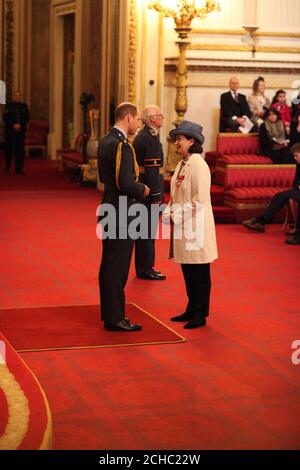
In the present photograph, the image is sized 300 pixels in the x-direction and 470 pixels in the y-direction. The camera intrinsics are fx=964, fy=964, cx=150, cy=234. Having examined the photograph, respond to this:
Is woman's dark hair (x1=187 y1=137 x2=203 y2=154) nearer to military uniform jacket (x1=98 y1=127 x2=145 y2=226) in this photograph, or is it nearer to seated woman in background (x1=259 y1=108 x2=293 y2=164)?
military uniform jacket (x1=98 y1=127 x2=145 y2=226)

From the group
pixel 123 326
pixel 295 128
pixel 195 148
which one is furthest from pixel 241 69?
pixel 123 326

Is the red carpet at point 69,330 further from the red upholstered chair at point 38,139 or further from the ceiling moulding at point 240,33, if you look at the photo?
the red upholstered chair at point 38,139

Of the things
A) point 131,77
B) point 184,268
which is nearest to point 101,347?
point 184,268

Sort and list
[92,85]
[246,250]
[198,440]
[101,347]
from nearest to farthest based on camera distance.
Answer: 1. [198,440]
2. [101,347]
3. [246,250]
4. [92,85]

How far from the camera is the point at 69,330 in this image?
297 inches

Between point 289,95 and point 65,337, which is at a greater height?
point 289,95

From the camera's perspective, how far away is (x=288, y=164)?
585 inches

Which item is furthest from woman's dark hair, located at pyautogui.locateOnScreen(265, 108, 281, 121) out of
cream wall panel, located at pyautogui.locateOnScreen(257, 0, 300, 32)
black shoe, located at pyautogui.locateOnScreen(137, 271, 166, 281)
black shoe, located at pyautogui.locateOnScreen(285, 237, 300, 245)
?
black shoe, located at pyautogui.locateOnScreen(137, 271, 166, 281)

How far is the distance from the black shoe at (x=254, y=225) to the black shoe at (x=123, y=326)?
17.8 feet

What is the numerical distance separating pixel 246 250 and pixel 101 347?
15.4 ft

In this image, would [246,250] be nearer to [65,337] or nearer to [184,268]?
[184,268]

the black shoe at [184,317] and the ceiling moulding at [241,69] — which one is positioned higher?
the ceiling moulding at [241,69]

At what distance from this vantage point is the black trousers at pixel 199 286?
25.1ft

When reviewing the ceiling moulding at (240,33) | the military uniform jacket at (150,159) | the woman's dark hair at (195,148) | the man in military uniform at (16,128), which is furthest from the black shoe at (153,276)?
the man in military uniform at (16,128)
